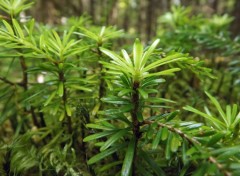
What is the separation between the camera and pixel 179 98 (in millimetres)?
1438

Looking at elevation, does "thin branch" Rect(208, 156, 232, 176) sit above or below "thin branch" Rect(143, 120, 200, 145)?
below

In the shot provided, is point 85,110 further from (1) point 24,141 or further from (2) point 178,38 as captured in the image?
(2) point 178,38

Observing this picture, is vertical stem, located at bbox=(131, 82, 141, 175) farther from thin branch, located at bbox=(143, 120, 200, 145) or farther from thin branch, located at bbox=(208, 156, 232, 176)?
thin branch, located at bbox=(208, 156, 232, 176)

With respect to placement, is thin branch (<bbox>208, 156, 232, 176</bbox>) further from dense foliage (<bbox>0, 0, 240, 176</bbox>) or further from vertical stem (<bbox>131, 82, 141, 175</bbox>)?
vertical stem (<bbox>131, 82, 141, 175</bbox>)

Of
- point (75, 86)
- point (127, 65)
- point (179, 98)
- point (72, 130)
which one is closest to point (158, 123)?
point (127, 65)

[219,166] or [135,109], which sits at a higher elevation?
[135,109]

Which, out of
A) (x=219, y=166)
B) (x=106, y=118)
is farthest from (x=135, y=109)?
(x=219, y=166)

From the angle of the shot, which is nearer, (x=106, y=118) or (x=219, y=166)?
(x=219, y=166)

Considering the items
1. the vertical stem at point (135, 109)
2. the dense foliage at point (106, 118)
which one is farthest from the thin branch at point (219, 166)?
the vertical stem at point (135, 109)

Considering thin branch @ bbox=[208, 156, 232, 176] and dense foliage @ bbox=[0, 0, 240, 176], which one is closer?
thin branch @ bbox=[208, 156, 232, 176]

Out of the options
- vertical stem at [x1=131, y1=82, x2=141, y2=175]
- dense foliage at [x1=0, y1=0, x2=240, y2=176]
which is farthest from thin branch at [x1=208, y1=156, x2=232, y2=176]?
vertical stem at [x1=131, y1=82, x2=141, y2=175]

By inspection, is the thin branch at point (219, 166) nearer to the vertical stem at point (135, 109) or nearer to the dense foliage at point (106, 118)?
the dense foliage at point (106, 118)

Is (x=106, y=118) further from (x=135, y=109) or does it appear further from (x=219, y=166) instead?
(x=219, y=166)

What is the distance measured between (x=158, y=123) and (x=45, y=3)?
2.97 meters
